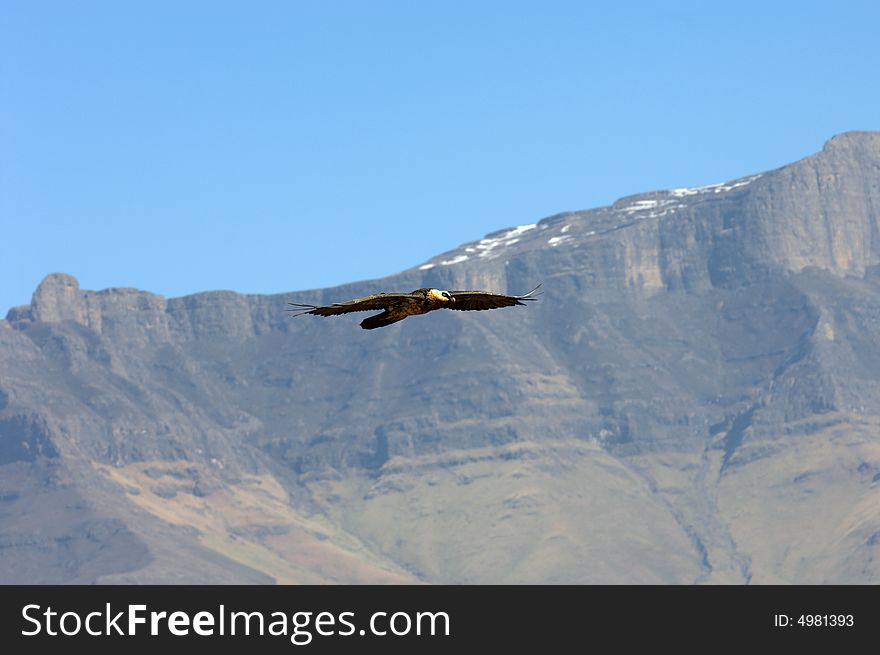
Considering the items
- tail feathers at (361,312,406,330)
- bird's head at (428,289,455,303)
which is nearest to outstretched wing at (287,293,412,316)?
tail feathers at (361,312,406,330)

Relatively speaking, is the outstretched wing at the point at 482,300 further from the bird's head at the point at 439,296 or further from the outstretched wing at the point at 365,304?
the outstretched wing at the point at 365,304

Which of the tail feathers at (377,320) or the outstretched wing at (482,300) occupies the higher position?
the outstretched wing at (482,300)

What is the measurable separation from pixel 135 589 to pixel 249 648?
83.1 ft

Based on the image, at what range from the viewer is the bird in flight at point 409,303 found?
115312mm

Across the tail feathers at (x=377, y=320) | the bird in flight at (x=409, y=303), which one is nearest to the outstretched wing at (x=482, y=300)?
the bird in flight at (x=409, y=303)

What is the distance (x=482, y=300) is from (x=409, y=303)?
4.43 meters

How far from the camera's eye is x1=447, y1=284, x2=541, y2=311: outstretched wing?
4601 inches

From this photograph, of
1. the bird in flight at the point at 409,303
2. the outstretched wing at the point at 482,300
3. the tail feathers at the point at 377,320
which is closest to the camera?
the bird in flight at the point at 409,303

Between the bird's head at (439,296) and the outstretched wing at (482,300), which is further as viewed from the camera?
the outstretched wing at (482,300)

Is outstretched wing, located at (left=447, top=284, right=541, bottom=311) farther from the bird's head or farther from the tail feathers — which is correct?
the tail feathers

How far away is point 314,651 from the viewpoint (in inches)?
6526

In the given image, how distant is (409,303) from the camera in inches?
4606

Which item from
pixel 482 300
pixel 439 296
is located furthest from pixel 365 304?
pixel 482 300

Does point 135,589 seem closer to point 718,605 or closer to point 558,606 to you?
point 558,606
